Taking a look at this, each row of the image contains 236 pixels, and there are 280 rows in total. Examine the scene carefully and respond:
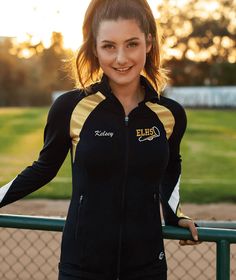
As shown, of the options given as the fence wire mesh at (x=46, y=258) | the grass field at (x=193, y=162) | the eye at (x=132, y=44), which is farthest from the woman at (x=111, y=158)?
the grass field at (x=193, y=162)

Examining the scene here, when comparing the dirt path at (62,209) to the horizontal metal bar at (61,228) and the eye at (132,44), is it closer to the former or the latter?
the horizontal metal bar at (61,228)

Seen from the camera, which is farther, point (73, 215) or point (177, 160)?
point (177, 160)

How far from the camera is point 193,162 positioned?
14.9 meters

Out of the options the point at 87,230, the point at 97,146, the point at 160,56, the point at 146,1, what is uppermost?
the point at 146,1

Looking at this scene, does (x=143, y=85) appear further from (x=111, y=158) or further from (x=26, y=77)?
(x=26, y=77)

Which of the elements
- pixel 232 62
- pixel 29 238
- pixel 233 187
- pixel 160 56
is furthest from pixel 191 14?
pixel 160 56

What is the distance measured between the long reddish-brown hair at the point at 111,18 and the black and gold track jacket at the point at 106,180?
108mm

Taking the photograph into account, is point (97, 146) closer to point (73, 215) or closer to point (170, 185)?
point (73, 215)

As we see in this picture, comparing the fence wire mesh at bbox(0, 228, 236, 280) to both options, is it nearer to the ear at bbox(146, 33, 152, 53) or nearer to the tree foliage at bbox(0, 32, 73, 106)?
the ear at bbox(146, 33, 152, 53)

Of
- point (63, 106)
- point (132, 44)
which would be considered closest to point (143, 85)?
point (132, 44)

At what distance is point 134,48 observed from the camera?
2.14m

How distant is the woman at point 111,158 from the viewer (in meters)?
2.10

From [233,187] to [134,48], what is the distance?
28.6 feet

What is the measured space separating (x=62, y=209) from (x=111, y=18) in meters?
6.97
